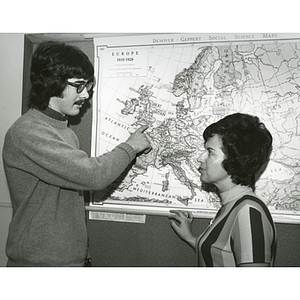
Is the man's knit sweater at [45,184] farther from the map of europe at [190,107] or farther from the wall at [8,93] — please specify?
the wall at [8,93]

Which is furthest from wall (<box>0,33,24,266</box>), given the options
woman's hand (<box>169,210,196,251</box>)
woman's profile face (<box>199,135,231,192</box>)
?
woman's profile face (<box>199,135,231,192</box>)

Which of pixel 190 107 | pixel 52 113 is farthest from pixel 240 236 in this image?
pixel 52 113

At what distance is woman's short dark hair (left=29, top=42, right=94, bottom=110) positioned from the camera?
109 centimetres

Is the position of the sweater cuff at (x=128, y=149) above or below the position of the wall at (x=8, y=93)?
below

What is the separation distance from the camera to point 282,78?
1.25 metres

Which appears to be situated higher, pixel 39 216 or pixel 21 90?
pixel 21 90

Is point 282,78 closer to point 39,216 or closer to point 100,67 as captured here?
point 100,67

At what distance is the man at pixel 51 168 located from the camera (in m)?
0.99

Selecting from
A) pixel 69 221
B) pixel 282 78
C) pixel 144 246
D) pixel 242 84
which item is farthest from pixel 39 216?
pixel 282 78

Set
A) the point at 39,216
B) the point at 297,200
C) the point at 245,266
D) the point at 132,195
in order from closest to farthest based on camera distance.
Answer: the point at 245,266, the point at 39,216, the point at 297,200, the point at 132,195

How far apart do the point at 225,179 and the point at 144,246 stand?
0.59 meters

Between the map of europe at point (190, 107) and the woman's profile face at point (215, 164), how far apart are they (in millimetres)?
218

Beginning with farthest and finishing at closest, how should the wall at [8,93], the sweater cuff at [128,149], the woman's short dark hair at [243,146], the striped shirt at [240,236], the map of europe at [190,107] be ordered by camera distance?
the wall at [8,93] → the map of europe at [190,107] → the sweater cuff at [128,149] → the woman's short dark hair at [243,146] → the striped shirt at [240,236]

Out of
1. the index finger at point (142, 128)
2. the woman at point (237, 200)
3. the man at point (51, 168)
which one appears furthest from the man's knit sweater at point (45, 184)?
the woman at point (237, 200)
